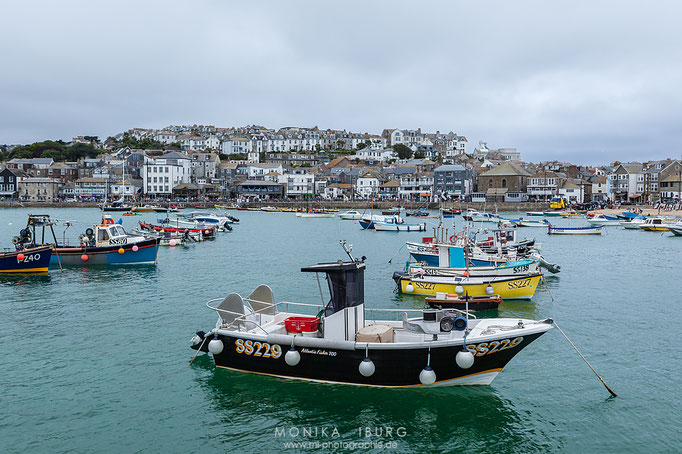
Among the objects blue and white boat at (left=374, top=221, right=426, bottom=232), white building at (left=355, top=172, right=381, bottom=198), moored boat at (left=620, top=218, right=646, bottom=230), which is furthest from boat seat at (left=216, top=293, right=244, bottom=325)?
white building at (left=355, top=172, right=381, bottom=198)

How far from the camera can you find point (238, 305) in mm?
15227

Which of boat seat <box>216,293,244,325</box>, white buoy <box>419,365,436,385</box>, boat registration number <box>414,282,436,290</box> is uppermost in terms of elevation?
boat seat <box>216,293,244,325</box>

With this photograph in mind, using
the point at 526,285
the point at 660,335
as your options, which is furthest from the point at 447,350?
the point at 526,285

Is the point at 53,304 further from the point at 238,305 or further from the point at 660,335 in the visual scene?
the point at 660,335

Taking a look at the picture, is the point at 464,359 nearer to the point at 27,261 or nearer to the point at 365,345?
the point at 365,345

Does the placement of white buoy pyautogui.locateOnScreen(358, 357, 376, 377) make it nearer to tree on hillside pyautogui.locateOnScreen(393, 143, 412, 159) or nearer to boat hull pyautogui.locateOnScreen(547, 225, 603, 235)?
boat hull pyautogui.locateOnScreen(547, 225, 603, 235)

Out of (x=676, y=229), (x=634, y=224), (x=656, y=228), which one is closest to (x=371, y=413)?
(x=676, y=229)

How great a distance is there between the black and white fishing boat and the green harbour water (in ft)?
1.69

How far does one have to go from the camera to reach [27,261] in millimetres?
30078

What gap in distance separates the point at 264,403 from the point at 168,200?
390ft

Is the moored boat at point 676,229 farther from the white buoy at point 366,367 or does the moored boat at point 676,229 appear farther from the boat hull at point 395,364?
the white buoy at point 366,367

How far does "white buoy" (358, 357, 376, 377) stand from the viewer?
1264 centimetres

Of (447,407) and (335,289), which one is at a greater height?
(335,289)

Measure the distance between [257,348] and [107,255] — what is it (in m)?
24.7
